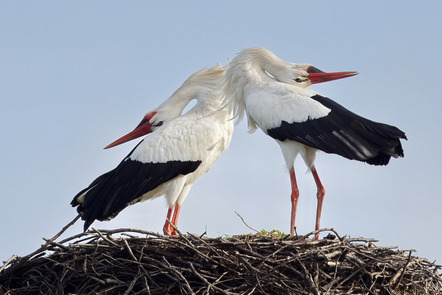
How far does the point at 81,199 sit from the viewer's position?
338 inches

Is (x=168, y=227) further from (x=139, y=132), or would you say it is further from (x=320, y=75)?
(x=320, y=75)

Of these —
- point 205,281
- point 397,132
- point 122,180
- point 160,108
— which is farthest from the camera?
point 160,108

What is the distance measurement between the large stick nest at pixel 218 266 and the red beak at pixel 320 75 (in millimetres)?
2262

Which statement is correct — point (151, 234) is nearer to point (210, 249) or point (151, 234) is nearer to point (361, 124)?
point (210, 249)

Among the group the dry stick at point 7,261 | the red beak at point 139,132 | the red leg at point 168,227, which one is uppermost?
the red beak at point 139,132

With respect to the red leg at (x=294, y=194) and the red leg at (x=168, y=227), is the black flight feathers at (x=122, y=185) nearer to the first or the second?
the red leg at (x=168, y=227)

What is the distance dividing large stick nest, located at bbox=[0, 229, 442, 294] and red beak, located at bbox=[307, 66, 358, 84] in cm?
226

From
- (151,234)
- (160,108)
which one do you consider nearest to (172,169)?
(160,108)

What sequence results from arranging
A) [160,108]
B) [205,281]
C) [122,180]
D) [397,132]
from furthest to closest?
[160,108] → [122,180] → [397,132] → [205,281]

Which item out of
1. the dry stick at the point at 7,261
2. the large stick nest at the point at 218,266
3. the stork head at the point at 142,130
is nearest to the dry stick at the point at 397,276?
the large stick nest at the point at 218,266

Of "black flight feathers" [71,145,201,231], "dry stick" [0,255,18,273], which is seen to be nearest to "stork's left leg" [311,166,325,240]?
"black flight feathers" [71,145,201,231]

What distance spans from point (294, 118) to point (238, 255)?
1.94m

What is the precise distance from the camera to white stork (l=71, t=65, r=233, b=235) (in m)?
8.44

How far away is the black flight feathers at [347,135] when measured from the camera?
7789 millimetres
